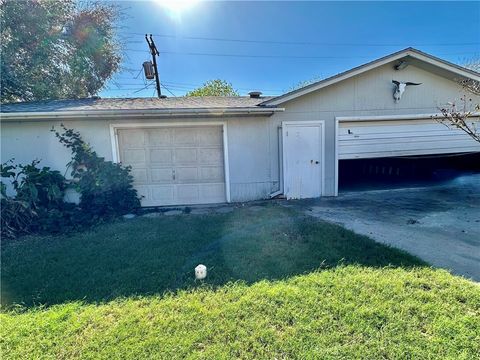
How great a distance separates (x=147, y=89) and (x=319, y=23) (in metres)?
8.95

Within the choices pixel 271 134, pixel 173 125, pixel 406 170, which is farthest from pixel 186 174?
pixel 406 170

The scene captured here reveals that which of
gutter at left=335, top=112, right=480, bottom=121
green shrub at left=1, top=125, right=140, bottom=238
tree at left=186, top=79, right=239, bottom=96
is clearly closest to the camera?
green shrub at left=1, top=125, right=140, bottom=238

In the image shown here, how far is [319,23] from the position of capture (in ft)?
33.3

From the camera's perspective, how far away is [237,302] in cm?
288

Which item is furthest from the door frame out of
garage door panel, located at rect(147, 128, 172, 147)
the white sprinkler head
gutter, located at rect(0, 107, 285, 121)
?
the white sprinkler head

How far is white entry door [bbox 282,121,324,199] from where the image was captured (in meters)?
7.58

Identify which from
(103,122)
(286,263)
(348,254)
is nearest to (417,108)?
(348,254)

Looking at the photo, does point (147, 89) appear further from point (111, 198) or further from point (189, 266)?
point (189, 266)

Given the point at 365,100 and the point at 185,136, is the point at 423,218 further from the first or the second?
the point at 185,136

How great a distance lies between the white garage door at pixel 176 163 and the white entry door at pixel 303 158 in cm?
188

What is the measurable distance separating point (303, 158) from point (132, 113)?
4742 millimetres

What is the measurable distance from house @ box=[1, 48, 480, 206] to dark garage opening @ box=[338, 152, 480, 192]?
2.48 metres

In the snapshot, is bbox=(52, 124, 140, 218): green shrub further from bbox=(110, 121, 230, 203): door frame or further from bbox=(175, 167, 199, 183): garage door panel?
bbox=(175, 167, 199, 183): garage door panel

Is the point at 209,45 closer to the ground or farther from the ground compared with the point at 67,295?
Result: farther from the ground
